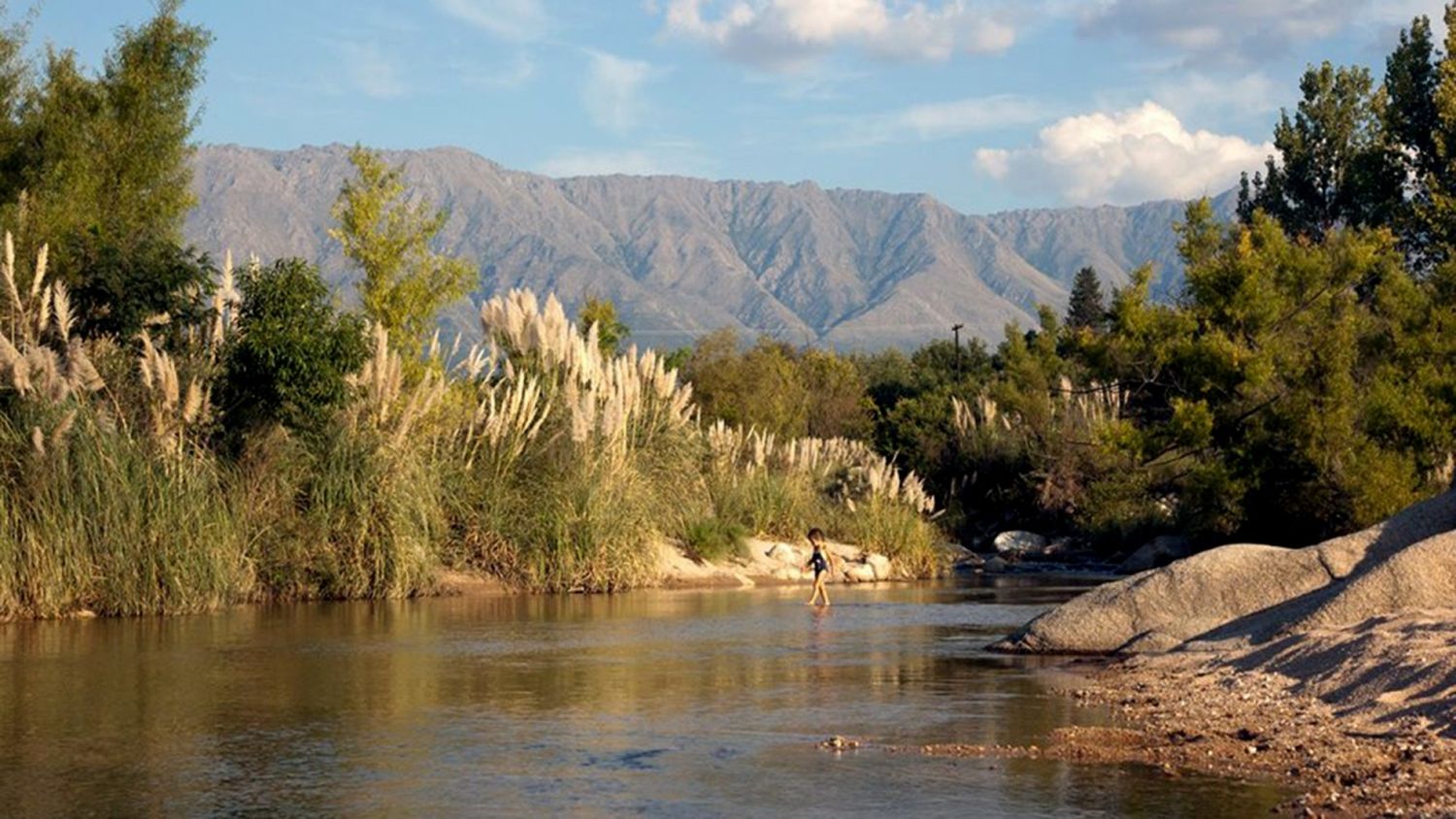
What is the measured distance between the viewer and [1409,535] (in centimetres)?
1838

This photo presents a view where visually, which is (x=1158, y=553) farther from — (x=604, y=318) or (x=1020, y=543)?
(x=604, y=318)

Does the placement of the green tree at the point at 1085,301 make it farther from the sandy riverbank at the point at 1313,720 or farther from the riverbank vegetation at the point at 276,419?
the sandy riverbank at the point at 1313,720

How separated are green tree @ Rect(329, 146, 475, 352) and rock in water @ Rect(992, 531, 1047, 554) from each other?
58.3ft

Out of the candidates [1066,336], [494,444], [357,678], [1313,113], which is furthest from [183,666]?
[1313,113]

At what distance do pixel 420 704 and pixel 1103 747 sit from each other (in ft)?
19.8

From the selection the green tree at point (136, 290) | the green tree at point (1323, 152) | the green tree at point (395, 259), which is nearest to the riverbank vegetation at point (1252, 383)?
the green tree at point (1323, 152)

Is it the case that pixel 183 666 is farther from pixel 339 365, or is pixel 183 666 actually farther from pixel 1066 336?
pixel 1066 336

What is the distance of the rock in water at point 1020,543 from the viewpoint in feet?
151

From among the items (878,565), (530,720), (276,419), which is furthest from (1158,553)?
(530,720)

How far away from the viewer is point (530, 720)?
46.4 feet

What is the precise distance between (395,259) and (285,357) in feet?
29.7

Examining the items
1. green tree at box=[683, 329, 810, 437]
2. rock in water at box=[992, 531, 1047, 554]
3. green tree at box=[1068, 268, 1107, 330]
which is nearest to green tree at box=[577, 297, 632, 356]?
green tree at box=[683, 329, 810, 437]

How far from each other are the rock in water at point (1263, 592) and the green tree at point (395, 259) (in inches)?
735

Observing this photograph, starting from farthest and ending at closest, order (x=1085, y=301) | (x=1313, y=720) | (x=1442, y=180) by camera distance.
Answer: (x=1085, y=301) → (x=1442, y=180) → (x=1313, y=720)
